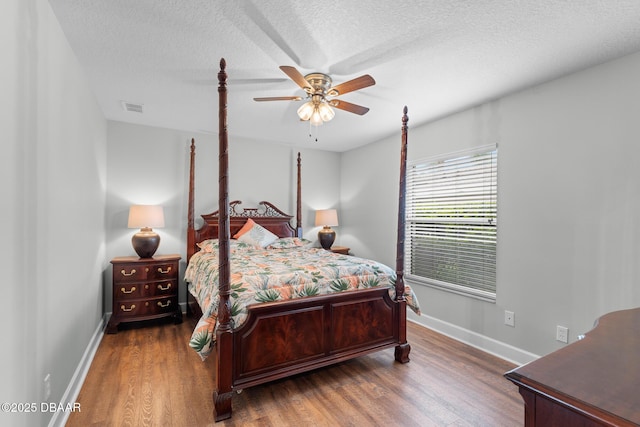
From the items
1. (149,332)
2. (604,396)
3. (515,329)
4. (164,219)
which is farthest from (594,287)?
(164,219)

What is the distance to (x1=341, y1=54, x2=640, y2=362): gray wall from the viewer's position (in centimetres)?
217

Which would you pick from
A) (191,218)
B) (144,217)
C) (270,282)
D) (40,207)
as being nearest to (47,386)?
(40,207)

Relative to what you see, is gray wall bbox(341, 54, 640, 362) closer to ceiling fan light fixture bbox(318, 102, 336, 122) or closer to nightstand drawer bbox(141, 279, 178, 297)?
ceiling fan light fixture bbox(318, 102, 336, 122)

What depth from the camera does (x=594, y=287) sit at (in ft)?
7.52

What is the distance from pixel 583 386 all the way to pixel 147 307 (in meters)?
3.86

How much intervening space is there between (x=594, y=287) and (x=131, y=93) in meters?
4.30

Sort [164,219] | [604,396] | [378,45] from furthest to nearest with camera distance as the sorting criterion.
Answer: [164,219]
[378,45]
[604,396]

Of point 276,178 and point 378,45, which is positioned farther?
point 276,178

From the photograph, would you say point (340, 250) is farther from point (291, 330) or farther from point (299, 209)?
point (291, 330)

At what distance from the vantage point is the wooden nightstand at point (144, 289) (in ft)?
11.0

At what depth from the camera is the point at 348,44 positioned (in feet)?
6.78

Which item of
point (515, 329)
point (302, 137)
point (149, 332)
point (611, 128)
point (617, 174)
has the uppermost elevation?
point (302, 137)

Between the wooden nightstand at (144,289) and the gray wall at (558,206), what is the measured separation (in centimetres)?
320

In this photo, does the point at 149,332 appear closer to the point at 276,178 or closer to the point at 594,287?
the point at 276,178
